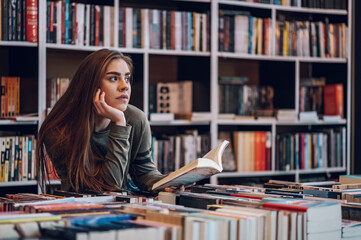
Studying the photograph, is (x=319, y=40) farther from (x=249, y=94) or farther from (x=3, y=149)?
(x=3, y=149)

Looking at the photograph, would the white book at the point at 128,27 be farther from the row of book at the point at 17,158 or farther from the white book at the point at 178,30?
the row of book at the point at 17,158

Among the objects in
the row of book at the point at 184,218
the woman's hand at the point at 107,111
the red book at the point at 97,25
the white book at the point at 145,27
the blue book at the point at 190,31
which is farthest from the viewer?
the blue book at the point at 190,31

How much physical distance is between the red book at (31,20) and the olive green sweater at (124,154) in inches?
38.9

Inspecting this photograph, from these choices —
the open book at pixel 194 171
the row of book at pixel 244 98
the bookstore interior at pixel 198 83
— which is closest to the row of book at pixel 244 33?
the bookstore interior at pixel 198 83

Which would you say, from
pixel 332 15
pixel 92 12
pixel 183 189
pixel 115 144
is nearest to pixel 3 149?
pixel 92 12

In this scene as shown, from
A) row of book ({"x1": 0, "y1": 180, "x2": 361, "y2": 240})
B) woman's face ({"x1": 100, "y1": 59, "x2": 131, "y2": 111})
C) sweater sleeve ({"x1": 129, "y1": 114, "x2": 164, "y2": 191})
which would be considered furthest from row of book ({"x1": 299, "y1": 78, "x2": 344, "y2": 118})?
row of book ({"x1": 0, "y1": 180, "x2": 361, "y2": 240})

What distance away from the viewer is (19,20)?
10.2 feet

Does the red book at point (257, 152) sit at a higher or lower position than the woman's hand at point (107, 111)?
lower

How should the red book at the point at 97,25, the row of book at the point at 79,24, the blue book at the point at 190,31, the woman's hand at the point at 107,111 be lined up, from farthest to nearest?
the blue book at the point at 190,31, the red book at the point at 97,25, the row of book at the point at 79,24, the woman's hand at the point at 107,111

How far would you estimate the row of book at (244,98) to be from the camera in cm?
370

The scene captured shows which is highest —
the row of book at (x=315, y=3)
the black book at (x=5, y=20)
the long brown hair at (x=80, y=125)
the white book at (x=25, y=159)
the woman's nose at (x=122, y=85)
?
the row of book at (x=315, y=3)

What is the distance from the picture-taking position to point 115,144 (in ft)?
7.12

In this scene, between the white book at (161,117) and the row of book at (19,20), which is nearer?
the row of book at (19,20)

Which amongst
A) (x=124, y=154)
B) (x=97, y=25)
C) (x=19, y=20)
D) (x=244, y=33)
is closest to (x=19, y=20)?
(x=19, y=20)
